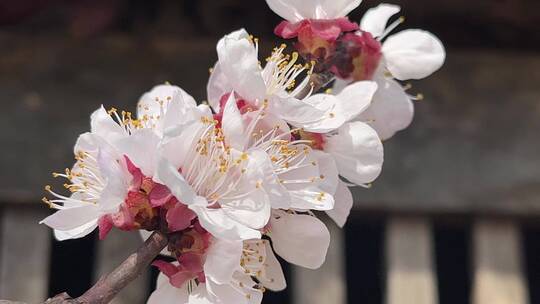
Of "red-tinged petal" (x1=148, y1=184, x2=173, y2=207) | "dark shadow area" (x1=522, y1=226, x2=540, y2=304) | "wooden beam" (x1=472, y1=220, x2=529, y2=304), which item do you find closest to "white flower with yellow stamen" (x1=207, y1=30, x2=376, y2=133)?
"red-tinged petal" (x1=148, y1=184, x2=173, y2=207)

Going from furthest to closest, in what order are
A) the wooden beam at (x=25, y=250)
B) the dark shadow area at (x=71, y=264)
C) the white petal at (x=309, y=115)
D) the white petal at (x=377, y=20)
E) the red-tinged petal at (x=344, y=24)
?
the dark shadow area at (x=71, y=264) < the wooden beam at (x=25, y=250) < the white petal at (x=377, y=20) < the red-tinged petal at (x=344, y=24) < the white petal at (x=309, y=115)

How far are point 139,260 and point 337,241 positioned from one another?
67.5 inches

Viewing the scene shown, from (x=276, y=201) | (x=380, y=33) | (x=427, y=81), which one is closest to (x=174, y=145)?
(x=276, y=201)

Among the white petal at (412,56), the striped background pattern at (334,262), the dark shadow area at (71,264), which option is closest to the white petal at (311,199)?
the white petal at (412,56)

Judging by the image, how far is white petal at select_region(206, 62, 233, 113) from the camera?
0.78m

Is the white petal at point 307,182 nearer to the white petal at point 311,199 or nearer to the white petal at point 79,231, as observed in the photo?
the white petal at point 311,199

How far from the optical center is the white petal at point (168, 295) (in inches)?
29.5

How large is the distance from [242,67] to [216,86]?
0.06m

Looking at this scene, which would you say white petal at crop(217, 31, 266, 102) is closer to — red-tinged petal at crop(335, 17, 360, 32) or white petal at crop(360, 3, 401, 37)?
red-tinged petal at crop(335, 17, 360, 32)

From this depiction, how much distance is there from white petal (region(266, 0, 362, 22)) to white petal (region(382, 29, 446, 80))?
10 centimetres

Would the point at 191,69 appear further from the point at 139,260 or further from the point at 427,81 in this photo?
the point at 139,260

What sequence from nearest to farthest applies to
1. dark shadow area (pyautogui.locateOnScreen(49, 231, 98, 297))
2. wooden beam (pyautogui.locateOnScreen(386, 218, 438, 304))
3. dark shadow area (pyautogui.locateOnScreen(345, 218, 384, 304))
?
1. wooden beam (pyautogui.locateOnScreen(386, 218, 438, 304))
2. dark shadow area (pyautogui.locateOnScreen(49, 231, 98, 297))
3. dark shadow area (pyautogui.locateOnScreen(345, 218, 384, 304))

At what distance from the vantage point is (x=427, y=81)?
8.18 feet

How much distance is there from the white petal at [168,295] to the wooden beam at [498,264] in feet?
5.66
